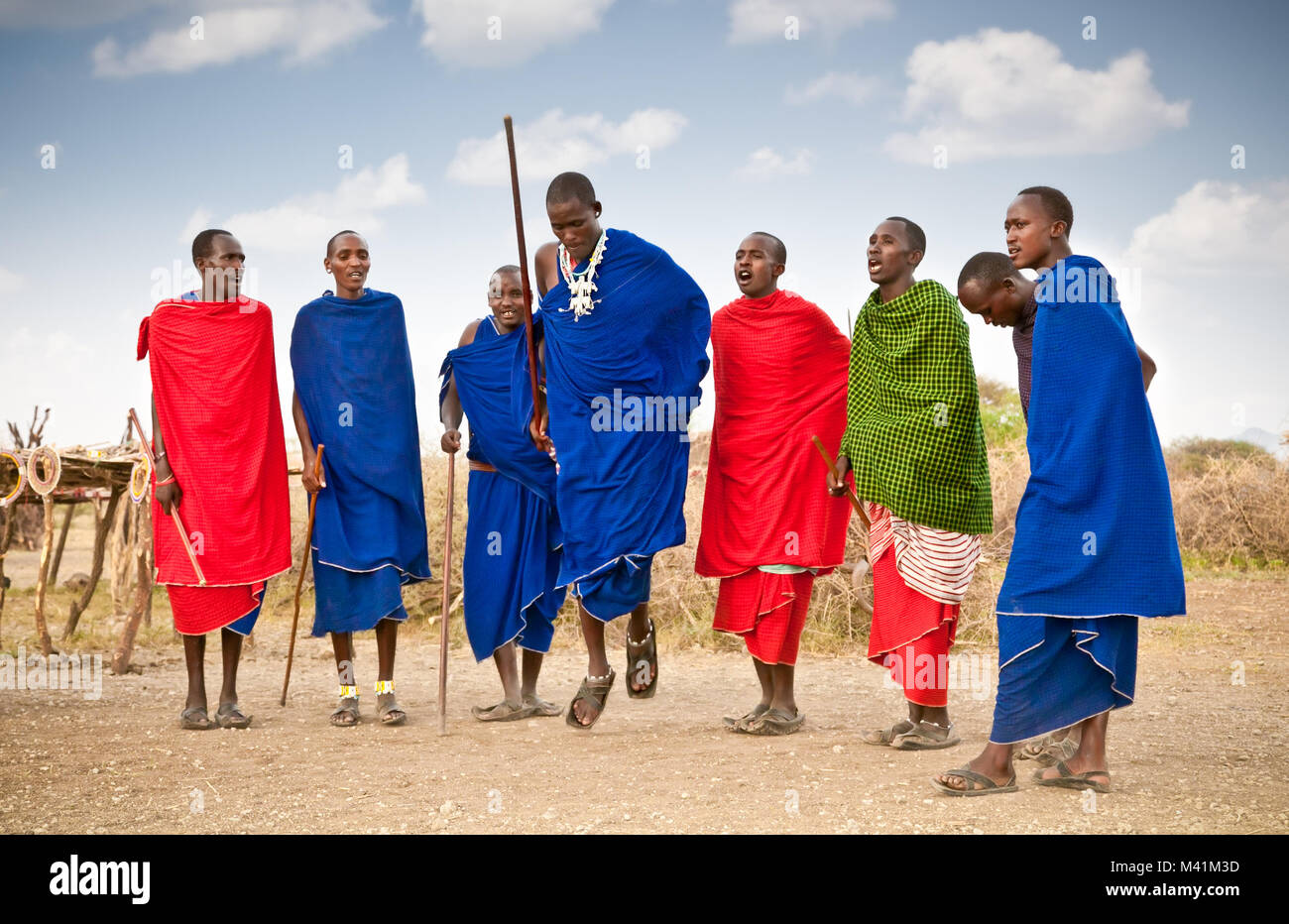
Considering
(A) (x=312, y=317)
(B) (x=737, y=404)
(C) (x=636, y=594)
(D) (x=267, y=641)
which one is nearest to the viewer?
(C) (x=636, y=594)

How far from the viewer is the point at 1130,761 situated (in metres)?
5.17

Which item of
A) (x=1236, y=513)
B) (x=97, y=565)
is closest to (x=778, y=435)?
(x=97, y=565)

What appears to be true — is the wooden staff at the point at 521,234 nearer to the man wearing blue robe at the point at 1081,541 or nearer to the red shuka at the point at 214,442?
the red shuka at the point at 214,442

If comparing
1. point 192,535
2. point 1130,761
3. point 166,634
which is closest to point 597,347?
point 192,535

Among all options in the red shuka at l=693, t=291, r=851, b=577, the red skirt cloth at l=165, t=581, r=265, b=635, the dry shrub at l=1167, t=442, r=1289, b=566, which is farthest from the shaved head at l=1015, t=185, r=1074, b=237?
the dry shrub at l=1167, t=442, r=1289, b=566

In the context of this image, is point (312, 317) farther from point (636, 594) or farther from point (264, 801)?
point (264, 801)

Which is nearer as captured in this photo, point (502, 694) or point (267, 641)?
point (502, 694)

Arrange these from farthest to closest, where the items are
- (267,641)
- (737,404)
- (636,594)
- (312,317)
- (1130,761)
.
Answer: (267,641) → (312,317) → (737,404) → (636,594) → (1130,761)

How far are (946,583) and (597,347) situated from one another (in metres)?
2.11

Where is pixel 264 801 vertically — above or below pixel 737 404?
below

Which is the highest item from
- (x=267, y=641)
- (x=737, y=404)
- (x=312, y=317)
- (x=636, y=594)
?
(x=312, y=317)

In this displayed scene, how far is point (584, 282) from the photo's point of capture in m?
5.95

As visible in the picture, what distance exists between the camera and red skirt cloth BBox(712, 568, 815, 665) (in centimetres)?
593

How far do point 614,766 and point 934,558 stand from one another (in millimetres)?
1797
